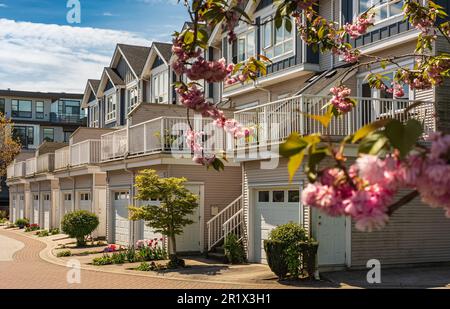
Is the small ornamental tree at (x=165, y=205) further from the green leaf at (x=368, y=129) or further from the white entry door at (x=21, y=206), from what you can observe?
the white entry door at (x=21, y=206)

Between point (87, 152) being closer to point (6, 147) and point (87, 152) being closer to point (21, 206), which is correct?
point (21, 206)

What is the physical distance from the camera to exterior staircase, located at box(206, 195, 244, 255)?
19609 mm

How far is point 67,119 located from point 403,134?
70721 millimetres

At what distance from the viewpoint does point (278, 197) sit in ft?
58.4

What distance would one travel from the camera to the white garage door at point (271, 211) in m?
17.0

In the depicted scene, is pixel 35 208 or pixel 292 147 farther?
pixel 35 208

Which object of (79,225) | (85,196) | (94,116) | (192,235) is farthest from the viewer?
(94,116)

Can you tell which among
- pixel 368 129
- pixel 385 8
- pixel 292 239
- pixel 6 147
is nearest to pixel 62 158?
pixel 6 147

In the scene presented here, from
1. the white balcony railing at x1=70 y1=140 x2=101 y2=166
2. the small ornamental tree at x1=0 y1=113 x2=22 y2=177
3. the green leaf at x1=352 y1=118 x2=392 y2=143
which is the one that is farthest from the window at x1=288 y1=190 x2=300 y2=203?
the small ornamental tree at x1=0 y1=113 x2=22 y2=177

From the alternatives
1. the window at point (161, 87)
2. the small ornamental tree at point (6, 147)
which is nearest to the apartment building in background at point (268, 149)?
the window at point (161, 87)

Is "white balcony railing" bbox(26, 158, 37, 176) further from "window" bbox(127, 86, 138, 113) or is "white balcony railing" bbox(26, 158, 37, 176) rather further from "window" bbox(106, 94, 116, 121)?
"window" bbox(127, 86, 138, 113)

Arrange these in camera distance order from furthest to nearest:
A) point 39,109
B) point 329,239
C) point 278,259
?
Result: point 39,109 → point 329,239 → point 278,259

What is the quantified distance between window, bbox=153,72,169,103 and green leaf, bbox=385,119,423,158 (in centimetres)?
3008
